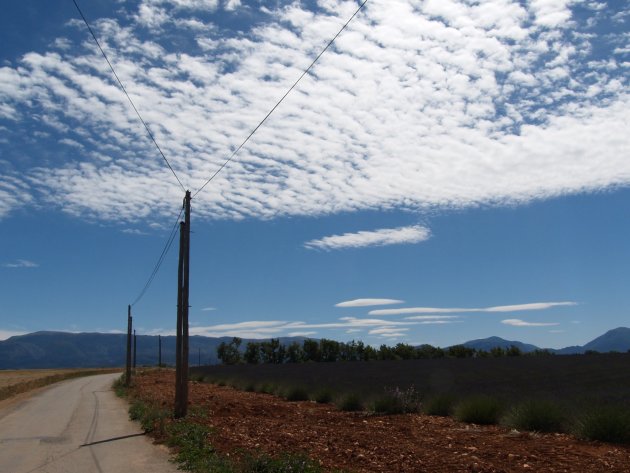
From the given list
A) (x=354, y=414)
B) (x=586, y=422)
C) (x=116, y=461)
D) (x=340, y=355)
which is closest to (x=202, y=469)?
(x=116, y=461)

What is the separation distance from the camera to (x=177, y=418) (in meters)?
18.2

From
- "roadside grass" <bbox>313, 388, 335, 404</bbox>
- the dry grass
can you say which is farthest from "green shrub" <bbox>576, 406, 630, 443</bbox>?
the dry grass

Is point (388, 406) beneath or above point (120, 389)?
above

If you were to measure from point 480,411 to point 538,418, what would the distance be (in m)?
2.20

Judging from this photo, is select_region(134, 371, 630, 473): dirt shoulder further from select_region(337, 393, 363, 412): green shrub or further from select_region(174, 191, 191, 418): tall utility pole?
select_region(337, 393, 363, 412): green shrub

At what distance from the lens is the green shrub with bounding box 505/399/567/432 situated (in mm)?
13945

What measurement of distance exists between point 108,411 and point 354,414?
1006 centimetres

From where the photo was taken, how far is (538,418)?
14.1 metres

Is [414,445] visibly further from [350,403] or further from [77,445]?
[350,403]

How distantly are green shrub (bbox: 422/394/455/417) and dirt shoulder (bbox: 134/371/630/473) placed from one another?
0.94 metres

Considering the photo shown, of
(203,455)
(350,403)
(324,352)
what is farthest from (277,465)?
(324,352)

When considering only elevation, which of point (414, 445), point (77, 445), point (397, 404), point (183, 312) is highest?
point (183, 312)

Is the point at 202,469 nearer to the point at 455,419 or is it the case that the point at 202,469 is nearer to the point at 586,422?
the point at 586,422

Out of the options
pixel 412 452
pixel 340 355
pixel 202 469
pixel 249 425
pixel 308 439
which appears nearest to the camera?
pixel 202 469
